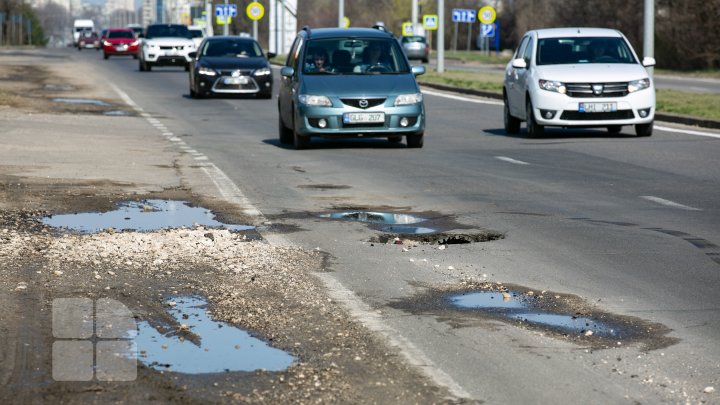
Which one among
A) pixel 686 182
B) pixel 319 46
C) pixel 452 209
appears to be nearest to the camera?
pixel 452 209

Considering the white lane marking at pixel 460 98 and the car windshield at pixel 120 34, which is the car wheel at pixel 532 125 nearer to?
the white lane marking at pixel 460 98

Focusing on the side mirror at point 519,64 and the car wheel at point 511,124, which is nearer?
the side mirror at point 519,64

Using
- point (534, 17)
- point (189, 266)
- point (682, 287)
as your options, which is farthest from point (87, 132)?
point (534, 17)

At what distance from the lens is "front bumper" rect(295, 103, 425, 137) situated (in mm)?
19812

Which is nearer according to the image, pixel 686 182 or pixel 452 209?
pixel 452 209

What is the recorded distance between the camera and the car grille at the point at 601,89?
21.7m

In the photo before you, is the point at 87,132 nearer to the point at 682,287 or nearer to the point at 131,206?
the point at 131,206

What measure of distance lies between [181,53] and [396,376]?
48.9 meters

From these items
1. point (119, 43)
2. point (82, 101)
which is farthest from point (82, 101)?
point (119, 43)

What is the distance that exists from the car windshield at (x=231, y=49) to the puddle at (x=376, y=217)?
24886 mm

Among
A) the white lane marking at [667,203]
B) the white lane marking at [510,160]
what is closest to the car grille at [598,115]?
the white lane marking at [510,160]

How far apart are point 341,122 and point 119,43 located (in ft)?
191

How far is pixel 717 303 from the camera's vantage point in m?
8.06

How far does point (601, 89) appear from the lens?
21.7 m
